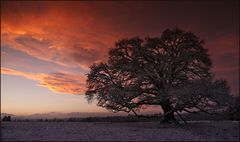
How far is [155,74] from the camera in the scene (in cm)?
3497

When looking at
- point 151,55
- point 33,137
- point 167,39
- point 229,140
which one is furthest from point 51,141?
point 167,39

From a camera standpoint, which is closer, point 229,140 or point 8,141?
point 8,141

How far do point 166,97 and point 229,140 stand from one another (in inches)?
347

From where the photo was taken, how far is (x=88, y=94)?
117 feet

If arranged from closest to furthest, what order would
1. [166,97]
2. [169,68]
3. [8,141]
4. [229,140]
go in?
1. [8,141]
2. [229,140]
3. [166,97]
4. [169,68]

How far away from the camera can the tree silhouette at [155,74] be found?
32781 millimetres

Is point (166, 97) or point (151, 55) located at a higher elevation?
point (151, 55)

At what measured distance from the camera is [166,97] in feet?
105

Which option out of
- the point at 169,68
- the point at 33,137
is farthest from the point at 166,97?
the point at 33,137

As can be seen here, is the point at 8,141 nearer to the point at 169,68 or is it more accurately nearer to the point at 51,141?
the point at 51,141

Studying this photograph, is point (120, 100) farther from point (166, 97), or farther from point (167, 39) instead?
point (167, 39)

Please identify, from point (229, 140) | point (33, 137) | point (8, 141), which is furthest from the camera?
point (229, 140)

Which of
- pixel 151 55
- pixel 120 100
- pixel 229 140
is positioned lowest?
pixel 229 140

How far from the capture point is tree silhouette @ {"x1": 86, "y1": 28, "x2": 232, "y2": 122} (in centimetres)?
3278
